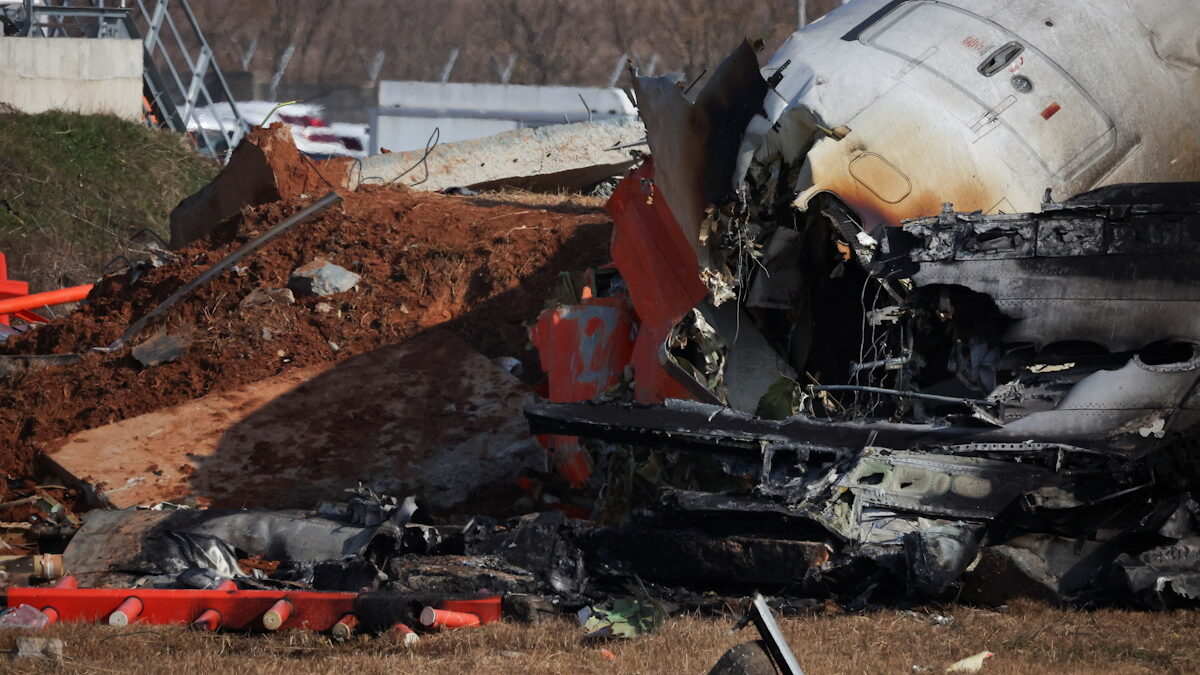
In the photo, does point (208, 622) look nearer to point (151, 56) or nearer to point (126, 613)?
point (126, 613)

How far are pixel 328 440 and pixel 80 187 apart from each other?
1117cm

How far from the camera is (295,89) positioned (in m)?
32.2

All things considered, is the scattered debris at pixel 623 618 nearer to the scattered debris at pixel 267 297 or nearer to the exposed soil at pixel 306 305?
the exposed soil at pixel 306 305

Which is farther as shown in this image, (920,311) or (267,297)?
(267,297)

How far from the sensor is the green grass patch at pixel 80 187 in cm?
1766

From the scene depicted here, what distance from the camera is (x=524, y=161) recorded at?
15484mm

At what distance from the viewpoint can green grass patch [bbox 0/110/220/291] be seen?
17656mm

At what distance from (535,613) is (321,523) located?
87.7 inches

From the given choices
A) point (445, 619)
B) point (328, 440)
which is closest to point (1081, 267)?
point (445, 619)

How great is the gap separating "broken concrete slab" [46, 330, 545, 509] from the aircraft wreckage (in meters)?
0.75

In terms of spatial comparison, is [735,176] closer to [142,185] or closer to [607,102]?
[607,102]

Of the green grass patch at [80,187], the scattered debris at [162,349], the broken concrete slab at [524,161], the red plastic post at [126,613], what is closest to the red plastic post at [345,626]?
the red plastic post at [126,613]

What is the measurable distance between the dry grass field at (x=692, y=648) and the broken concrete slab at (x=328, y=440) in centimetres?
359

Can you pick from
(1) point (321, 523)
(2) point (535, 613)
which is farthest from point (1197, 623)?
(1) point (321, 523)
